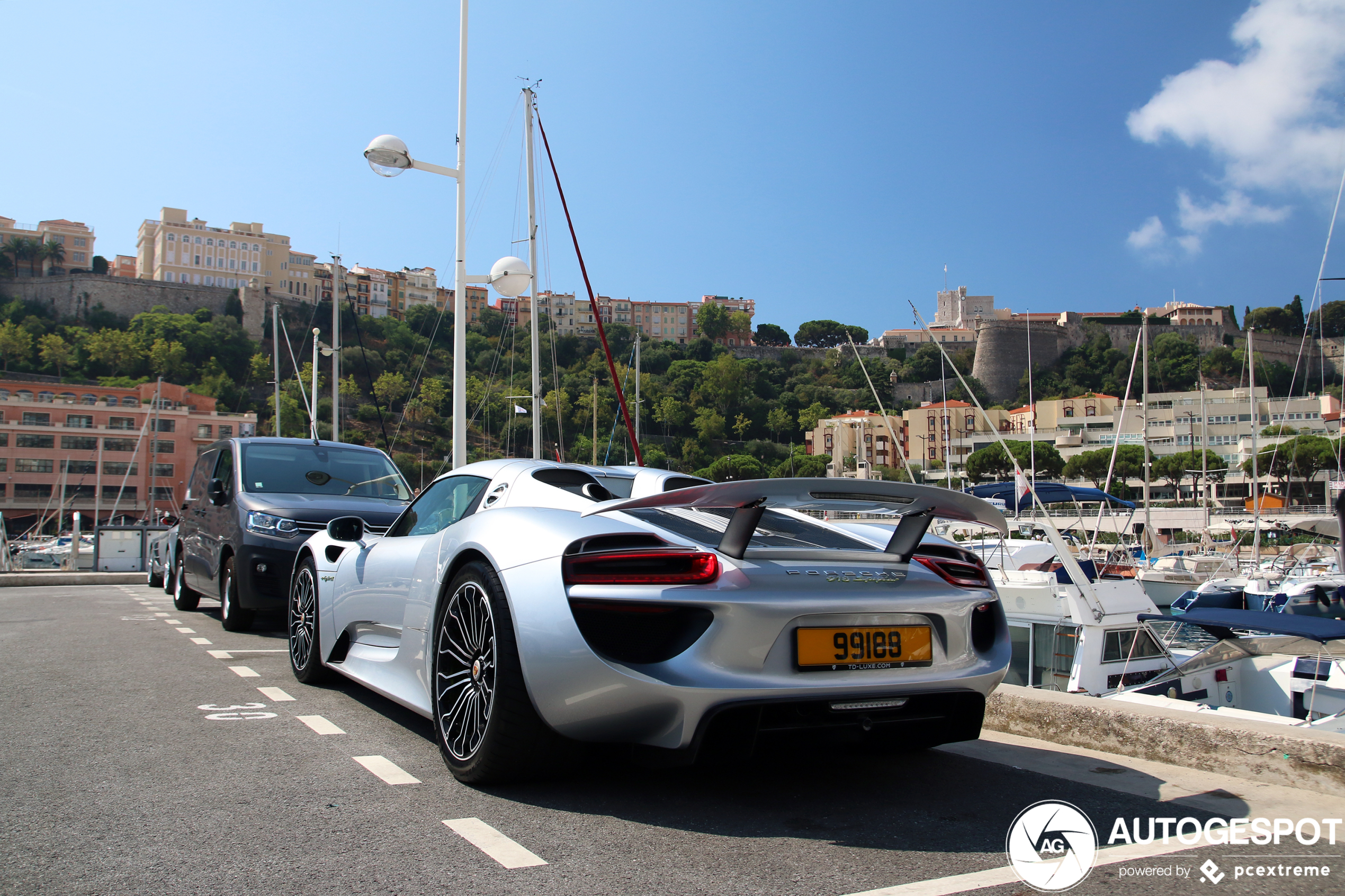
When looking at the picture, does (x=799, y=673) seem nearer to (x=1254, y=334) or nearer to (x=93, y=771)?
(x=93, y=771)

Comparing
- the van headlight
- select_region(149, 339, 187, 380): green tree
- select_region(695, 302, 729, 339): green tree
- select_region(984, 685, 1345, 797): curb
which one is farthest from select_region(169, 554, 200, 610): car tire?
select_region(695, 302, 729, 339): green tree

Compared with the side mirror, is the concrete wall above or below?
above

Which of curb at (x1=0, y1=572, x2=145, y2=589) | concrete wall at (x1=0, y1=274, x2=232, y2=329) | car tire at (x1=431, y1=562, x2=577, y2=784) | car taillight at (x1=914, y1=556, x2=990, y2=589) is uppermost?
concrete wall at (x1=0, y1=274, x2=232, y2=329)

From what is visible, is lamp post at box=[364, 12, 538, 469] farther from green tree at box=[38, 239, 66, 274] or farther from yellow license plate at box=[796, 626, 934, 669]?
green tree at box=[38, 239, 66, 274]

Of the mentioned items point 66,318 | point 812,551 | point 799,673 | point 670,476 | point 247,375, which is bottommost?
point 799,673

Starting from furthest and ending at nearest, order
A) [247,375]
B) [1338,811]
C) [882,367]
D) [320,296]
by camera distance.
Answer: [882,367] < [320,296] < [247,375] < [1338,811]

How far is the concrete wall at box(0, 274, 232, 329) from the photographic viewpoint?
384 feet

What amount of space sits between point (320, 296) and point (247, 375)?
26529 mm

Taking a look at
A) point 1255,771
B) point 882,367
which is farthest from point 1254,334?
point 1255,771

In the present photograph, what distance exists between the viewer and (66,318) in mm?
116062

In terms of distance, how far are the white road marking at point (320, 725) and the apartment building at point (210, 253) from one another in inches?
5464

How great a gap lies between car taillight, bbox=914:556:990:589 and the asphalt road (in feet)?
2.28

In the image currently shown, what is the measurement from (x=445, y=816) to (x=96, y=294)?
137m

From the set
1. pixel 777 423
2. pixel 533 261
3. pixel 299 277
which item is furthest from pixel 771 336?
pixel 533 261
